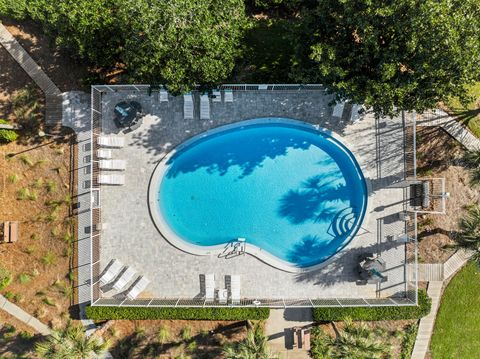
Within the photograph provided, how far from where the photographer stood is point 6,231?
17.9 meters

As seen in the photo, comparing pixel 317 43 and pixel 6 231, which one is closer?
pixel 317 43

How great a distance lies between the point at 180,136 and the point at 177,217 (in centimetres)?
466

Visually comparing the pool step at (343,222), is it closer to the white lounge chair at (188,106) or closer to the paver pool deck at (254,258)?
the paver pool deck at (254,258)

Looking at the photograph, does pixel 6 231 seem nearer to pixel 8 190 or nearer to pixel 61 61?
pixel 8 190

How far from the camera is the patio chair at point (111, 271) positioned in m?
17.9

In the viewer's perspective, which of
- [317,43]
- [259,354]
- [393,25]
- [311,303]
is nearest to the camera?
[393,25]

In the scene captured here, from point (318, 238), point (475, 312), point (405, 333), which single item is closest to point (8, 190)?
point (318, 238)

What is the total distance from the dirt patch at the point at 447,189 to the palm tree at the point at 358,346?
18.6 ft

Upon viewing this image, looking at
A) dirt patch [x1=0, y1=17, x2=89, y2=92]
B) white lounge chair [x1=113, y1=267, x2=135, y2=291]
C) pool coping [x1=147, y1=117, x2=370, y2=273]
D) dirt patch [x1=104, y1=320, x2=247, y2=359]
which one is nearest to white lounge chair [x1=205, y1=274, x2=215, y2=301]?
pool coping [x1=147, y1=117, x2=370, y2=273]

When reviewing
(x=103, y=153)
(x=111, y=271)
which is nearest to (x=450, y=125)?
(x=103, y=153)

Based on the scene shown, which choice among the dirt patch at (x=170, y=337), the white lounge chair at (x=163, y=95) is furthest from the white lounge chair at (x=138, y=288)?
the white lounge chair at (x=163, y=95)

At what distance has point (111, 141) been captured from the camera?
59.4ft

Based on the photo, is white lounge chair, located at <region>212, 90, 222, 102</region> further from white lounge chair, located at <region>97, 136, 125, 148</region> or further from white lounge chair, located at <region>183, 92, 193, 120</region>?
white lounge chair, located at <region>97, 136, 125, 148</region>

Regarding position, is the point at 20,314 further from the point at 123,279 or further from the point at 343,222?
the point at 343,222
